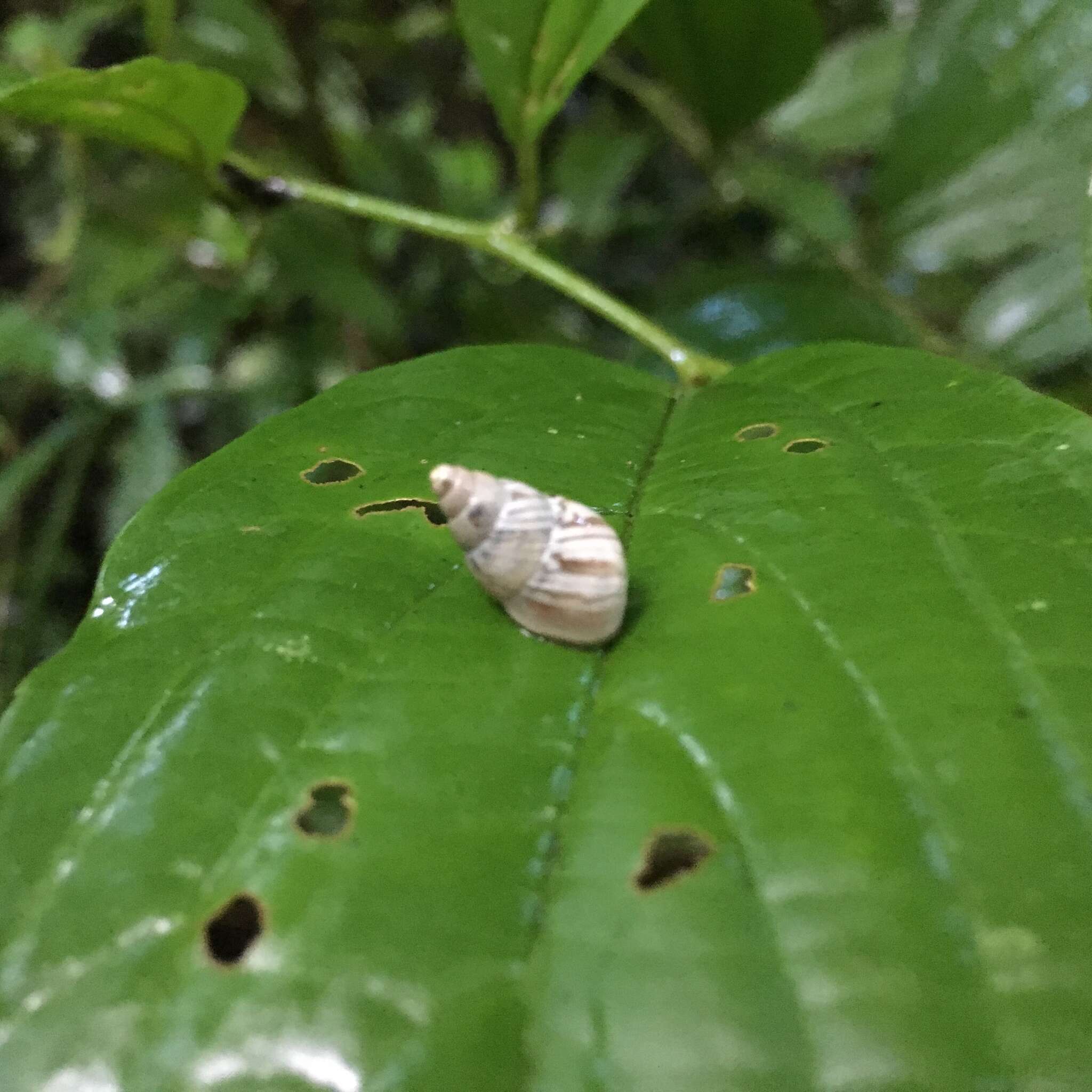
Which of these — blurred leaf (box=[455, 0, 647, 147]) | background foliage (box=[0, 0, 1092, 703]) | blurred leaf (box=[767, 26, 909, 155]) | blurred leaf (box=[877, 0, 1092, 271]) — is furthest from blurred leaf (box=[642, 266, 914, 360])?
blurred leaf (box=[767, 26, 909, 155])

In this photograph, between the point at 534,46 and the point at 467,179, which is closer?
the point at 534,46

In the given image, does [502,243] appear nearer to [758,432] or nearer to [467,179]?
[758,432]

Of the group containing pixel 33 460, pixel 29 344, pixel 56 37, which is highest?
pixel 56 37

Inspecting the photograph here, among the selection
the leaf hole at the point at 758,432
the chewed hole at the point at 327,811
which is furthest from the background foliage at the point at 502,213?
the chewed hole at the point at 327,811

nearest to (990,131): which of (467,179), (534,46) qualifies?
(534,46)

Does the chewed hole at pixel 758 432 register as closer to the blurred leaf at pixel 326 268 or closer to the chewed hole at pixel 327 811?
the chewed hole at pixel 327 811

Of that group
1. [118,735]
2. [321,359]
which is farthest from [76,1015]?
[321,359]

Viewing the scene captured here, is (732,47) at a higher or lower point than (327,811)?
higher
